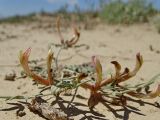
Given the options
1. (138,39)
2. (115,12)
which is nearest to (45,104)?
(138,39)

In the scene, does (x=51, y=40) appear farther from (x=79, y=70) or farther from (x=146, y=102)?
(x=146, y=102)

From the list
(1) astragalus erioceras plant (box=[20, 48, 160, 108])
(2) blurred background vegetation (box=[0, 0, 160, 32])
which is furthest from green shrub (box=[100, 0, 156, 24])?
(1) astragalus erioceras plant (box=[20, 48, 160, 108])

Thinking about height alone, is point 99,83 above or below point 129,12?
below

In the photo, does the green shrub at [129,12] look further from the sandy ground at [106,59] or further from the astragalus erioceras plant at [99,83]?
the astragalus erioceras plant at [99,83]

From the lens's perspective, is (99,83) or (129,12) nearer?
(99,83)

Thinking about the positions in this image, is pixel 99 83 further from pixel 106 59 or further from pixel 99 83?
pixel 106 59

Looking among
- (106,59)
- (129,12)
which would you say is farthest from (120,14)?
(106,59)
